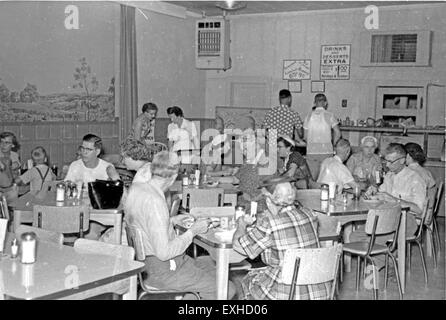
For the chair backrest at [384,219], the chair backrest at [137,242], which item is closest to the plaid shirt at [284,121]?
the chair backrest at [384,219]

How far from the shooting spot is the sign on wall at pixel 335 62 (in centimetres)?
Answer: 1030

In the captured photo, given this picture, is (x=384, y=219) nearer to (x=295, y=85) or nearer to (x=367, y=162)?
(x=367, y=162)

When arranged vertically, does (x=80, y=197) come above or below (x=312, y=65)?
below

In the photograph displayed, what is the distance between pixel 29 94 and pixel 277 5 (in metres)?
4.16

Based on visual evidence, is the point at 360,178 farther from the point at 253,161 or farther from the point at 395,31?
the point at 395,31

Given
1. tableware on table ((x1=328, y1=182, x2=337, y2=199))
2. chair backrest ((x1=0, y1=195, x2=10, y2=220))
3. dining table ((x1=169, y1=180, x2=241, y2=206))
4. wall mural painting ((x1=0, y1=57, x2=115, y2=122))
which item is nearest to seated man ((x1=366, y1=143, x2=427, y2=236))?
tableware on table ((x1=328, y1=182, x2=337, y2=199))

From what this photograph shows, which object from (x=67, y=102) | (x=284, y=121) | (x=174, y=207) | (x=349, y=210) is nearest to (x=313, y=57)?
(x=284, y=121)

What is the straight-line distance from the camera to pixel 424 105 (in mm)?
9594

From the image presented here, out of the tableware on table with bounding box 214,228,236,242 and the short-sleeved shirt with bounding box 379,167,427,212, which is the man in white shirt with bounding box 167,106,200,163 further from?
the tableware on table with bounding box 214,228,236,242

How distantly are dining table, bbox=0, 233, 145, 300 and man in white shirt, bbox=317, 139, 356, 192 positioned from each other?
323 centimetres

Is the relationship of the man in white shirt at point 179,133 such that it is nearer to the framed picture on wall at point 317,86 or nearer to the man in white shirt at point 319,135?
the man in white shirt at point 319,135

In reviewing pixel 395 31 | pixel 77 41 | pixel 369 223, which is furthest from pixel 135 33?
pixel 369 223

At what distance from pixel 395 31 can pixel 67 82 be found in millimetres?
4909

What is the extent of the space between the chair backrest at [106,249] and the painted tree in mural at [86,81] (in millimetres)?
6068
